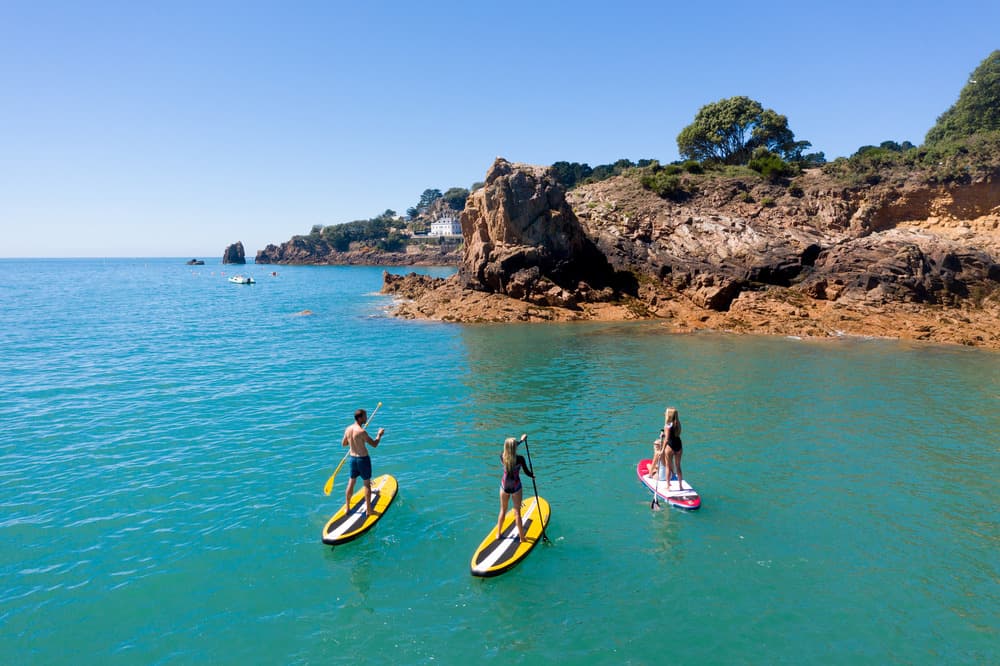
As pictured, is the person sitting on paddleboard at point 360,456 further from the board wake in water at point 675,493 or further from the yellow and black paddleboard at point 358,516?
the board wake in water at point 675,493

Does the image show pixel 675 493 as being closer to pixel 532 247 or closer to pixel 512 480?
pixel 512 480

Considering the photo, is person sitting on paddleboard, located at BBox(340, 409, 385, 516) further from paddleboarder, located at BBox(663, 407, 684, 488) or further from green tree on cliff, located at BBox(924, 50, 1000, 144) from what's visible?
green tree on cliff, located at BBox(924, 50, 1000, 144)

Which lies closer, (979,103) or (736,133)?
(979,103)

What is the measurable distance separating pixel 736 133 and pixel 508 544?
66.0 meters

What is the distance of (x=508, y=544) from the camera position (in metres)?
10.7

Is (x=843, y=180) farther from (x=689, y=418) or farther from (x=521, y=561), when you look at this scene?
(x=521, y=561)

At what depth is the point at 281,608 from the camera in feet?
30.6

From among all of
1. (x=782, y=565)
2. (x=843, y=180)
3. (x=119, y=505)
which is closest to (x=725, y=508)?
(x=782, y=565)

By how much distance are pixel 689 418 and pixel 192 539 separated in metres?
15.3

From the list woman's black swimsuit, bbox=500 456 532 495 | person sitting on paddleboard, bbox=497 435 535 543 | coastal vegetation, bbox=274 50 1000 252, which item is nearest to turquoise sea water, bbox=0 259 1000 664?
person sitting on paddleboard, bbox=497 435 535 543

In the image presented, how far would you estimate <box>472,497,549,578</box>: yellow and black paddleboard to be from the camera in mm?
10031

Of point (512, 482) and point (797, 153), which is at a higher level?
point (797, 153)

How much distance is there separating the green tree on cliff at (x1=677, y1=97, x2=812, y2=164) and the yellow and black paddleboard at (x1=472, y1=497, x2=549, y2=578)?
60.1 meters

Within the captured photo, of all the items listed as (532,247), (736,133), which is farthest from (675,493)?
(736,133)
